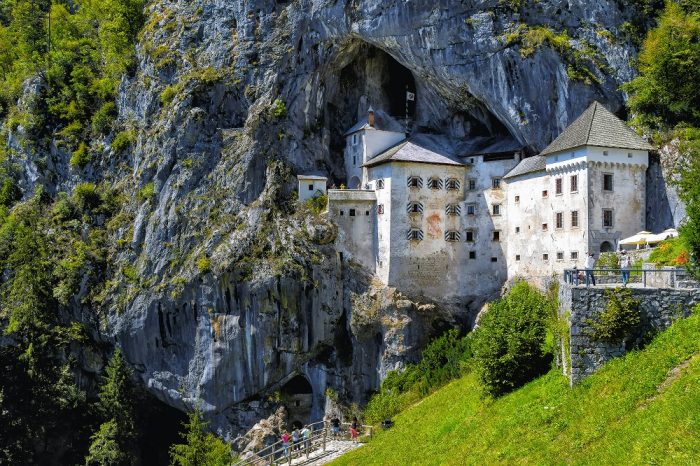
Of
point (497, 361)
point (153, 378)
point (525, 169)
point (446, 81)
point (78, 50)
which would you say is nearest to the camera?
point (497, 361)

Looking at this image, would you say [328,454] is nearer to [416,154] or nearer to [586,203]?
[586,203]

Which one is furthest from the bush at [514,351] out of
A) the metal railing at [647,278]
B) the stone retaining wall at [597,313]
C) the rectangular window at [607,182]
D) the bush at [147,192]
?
the bush at [147,192]

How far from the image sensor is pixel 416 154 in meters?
51.9

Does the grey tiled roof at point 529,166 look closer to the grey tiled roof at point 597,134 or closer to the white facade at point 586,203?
the white facade at point 586,203

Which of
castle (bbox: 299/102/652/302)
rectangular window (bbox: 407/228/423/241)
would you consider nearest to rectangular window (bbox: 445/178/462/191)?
castle (bbox: 299/102/652/302)

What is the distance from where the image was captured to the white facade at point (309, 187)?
180 feet

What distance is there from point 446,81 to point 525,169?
9.07 metres

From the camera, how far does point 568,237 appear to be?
4334cm

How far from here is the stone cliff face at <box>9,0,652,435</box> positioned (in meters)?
48.1

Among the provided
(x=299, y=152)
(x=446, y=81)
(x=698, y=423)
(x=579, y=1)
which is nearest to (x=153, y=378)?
(x=299, y=152)

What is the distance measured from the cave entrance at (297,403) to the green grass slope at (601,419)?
85.5 ft

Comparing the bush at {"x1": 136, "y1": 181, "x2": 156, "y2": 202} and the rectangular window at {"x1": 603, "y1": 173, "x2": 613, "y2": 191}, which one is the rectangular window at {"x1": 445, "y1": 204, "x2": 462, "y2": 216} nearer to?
the rectangular window at {"x1": 603, "y1": 173, "x2": 613, "y2": 191}

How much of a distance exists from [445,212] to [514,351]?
25825 mm

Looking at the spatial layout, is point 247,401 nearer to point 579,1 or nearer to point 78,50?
point 579,1
